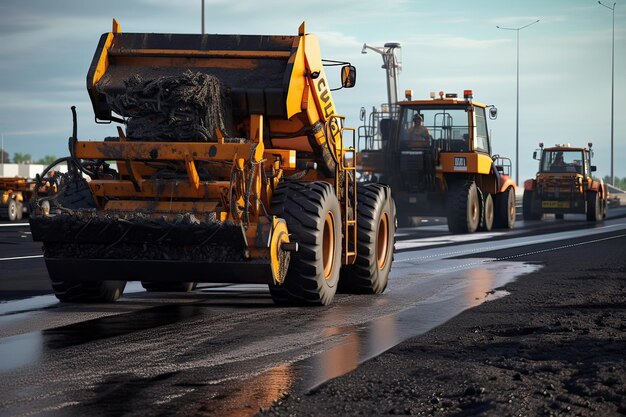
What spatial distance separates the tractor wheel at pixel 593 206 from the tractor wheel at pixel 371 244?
28.3 metres

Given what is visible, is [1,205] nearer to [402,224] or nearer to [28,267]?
[402,224]

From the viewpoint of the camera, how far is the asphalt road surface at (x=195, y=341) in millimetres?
7262

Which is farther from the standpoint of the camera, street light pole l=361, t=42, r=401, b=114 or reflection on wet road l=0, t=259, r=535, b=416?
street light pole l=361, t=42, r=401, b=114

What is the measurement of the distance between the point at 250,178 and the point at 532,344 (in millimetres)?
3318

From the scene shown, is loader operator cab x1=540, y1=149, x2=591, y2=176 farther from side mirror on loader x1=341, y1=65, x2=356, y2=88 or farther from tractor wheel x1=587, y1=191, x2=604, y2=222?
side mirror on loader x1=341, y1=65, x2=356, y2=88

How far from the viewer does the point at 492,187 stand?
32.8 meters

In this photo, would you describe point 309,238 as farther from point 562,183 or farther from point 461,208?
point 562,183

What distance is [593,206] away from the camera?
4147cm

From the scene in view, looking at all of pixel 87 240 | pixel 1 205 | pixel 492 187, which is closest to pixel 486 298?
pixel 87 240

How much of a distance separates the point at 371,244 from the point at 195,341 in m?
4.27

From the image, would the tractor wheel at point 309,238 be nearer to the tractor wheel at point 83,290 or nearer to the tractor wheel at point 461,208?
the tractor wheel at point 83,290

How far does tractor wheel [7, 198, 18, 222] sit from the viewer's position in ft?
125

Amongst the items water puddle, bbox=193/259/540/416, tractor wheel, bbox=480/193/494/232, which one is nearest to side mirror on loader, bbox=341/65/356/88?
water puddle, bbox=193/259/540/416

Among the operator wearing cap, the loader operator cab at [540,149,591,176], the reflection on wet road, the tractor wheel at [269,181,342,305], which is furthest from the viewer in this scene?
the loader operator cab at [540,149,591,176]
